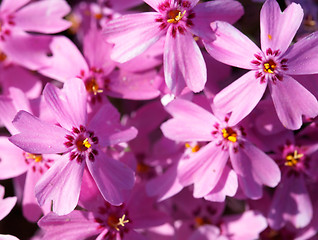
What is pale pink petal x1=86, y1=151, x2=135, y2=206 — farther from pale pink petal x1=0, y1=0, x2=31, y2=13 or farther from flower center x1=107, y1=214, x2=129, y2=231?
pale pink petal x1=0, y1=0, x2=31, y2=13

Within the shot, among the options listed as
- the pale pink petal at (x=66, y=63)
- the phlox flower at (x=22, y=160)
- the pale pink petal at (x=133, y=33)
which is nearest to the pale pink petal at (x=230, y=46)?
the pale pink petal at (x=133, y=33)

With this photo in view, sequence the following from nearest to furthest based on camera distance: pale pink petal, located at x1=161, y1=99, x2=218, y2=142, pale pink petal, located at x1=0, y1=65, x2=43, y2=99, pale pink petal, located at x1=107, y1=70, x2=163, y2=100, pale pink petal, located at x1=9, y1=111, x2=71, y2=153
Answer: pale pink petal, located at x1=9, y1=111, x2=71, y2=153
pale pink petal, located at x1=161, y1=99, x2=218, y2=142
pale pink petal, located at x1=107, y1=70, x2=163, y2=100
pale pink petal, located at x1=0, y1=65, x2=43, y2=99

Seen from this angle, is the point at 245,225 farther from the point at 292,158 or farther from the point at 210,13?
the point at 210,13

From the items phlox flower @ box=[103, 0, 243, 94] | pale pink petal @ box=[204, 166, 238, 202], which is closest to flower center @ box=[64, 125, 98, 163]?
phlox flower @ box=[103, 0, 243, 94]

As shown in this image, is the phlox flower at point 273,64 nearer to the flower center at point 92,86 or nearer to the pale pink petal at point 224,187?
the pale pink petal at point 224,187

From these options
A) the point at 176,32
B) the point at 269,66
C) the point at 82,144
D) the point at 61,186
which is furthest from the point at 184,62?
the point at 61,186

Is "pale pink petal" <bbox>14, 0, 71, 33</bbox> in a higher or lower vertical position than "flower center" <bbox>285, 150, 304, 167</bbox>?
higher

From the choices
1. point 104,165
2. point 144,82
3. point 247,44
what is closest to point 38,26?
point 144,82
